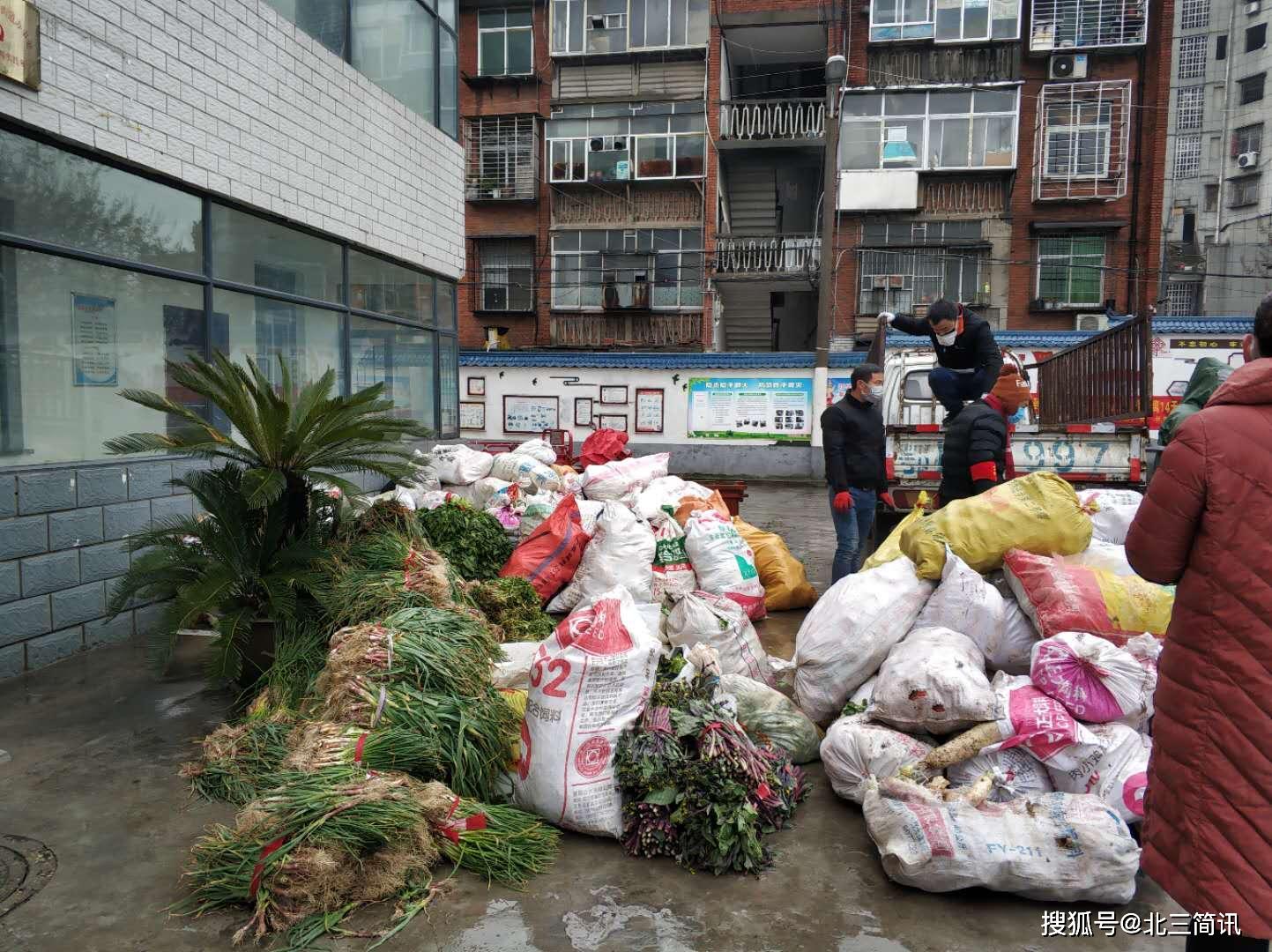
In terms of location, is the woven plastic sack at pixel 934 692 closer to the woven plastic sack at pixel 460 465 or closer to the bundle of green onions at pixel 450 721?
the bundle of green onions at pixel 450 721

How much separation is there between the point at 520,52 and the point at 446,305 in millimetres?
15532

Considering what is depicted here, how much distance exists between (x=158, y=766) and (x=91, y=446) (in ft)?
8.15

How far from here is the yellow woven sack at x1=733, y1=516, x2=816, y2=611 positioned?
6.13 metres

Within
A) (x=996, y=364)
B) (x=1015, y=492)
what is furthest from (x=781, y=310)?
(x=1015, y=492)

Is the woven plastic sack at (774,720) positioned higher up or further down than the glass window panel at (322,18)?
further down

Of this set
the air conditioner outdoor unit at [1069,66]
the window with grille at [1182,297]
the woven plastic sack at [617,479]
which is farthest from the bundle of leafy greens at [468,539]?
the window with grille at [1182,297]

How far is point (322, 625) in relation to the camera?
416 centimetres

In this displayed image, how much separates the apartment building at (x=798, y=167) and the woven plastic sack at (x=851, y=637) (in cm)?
1734

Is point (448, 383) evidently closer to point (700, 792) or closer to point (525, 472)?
point (525, 472)

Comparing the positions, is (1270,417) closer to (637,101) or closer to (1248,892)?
(1248,892)

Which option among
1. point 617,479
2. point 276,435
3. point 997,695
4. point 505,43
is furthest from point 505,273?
point 997,695

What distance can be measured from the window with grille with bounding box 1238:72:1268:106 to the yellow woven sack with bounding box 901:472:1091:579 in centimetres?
4133

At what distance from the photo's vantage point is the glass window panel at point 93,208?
446cm

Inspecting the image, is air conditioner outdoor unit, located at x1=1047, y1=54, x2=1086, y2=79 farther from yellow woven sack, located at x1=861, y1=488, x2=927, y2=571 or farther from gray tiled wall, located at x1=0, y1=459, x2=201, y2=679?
gray tiled wall, located at x1=0, y1=459, x2=201, y2=679
